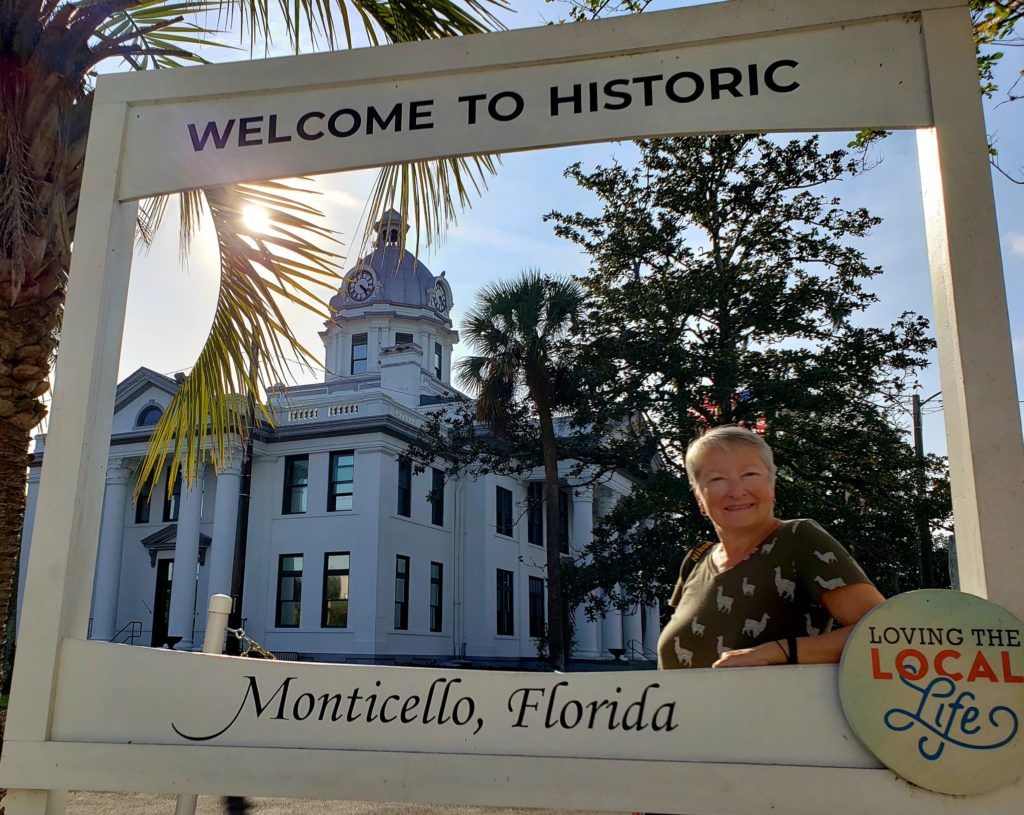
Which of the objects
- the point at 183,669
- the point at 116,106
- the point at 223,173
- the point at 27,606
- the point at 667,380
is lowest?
the point at 183,669

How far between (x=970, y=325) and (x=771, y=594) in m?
0.76

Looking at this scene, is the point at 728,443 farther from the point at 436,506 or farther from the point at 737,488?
the point at 436,506

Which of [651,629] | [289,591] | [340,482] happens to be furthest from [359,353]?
[651,629]

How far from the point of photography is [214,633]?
3.10 meters

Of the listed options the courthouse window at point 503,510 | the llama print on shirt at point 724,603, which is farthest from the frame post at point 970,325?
the courthouse window at point 503,510

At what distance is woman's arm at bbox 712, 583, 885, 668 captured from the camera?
198 centimetres

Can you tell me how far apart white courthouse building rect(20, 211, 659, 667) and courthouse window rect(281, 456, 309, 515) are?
5cm

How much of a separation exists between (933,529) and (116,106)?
17550mm

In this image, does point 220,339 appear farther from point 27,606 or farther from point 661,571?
point 661,571

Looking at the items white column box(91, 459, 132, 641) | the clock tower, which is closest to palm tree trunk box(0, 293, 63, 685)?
white column box(91, 459, 132, 641)

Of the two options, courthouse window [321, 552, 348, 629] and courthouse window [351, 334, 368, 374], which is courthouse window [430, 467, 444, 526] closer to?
courthouse window [321, 552, 348, 629]

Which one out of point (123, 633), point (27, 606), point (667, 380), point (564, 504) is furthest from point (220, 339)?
point (564, 504)

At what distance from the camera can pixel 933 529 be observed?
1730 centimetres

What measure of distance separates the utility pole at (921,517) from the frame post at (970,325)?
13403 mm
